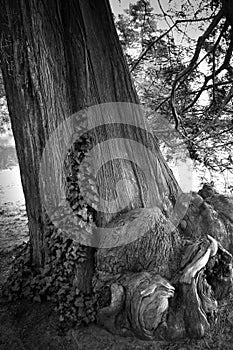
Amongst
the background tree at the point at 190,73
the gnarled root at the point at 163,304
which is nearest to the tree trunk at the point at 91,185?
the gnarled root at the point at 163,304

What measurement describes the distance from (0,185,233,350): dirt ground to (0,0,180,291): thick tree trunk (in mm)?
441

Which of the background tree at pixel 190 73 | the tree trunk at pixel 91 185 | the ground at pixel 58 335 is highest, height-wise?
the background tree at pixel 190 73

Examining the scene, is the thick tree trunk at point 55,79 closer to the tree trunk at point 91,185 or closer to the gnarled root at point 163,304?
the tree trunk at point 91,185

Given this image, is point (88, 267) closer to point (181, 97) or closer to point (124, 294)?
point (124, 294)

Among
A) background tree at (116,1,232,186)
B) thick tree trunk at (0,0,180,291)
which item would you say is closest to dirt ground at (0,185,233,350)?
thick tree trunk at (0,0,180,291)

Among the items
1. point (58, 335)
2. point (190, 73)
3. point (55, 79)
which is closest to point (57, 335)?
point (58, 335)

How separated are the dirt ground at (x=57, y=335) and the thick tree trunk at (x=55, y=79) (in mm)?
441

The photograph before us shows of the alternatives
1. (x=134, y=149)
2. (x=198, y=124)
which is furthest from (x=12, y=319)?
(x=198, y=124)

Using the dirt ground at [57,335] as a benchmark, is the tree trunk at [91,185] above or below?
above

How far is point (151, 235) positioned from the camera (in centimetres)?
296

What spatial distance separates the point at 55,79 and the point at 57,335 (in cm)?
249

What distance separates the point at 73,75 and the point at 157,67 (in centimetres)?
329

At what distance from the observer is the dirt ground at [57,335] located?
259 cm

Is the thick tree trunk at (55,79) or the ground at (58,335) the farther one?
the thick tree trunk at (55,79)
